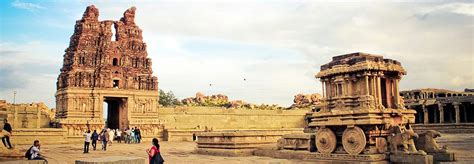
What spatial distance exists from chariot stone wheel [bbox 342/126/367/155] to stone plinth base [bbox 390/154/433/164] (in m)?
0.88

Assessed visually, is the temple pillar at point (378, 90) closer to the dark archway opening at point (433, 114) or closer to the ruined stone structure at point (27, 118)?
the ruined stone structure at point (27, 118)

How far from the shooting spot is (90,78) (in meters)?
32.8

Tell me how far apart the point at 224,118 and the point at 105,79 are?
1353cm

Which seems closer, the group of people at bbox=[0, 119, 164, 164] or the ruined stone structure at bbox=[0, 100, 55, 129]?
the group of people at bbox=[0, 119, 164, 164]

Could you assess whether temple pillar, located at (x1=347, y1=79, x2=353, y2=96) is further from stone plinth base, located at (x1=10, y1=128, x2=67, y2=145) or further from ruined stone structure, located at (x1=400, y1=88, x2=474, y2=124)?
ruined stone structure, located at (x1=400, y1=88, x2=474, y2=124)

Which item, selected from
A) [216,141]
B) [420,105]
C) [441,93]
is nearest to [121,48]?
[216,141]

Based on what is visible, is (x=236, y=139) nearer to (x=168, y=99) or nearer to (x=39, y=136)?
(x=39, y=136)

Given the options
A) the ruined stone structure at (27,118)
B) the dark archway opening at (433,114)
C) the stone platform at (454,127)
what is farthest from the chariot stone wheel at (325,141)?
the dark archway opening at (433,114)

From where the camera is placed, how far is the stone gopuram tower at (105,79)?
3192 cm

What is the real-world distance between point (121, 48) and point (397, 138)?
28.2 m

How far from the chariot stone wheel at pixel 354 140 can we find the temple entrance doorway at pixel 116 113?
79.0 feet

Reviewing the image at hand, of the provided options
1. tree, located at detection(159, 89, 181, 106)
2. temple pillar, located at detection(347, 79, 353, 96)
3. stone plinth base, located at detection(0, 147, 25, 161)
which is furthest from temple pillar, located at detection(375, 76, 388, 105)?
tree, located at detection(159, 89, 181, 106)

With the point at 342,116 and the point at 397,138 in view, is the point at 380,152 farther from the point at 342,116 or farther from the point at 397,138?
the point at 342,116

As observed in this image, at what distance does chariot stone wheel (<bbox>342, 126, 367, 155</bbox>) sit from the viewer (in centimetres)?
1187
